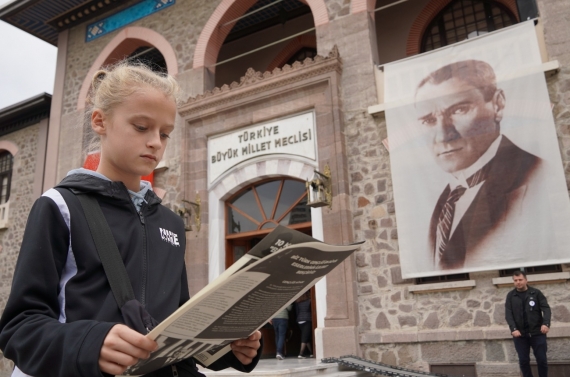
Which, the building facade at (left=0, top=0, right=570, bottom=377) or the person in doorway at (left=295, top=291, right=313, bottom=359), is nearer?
the building facade at (left=0, top=0, right=570, bottom=377)

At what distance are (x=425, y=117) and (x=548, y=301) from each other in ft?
10.5

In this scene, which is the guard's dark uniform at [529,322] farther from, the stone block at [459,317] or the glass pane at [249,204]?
the glass pane at [249,204]

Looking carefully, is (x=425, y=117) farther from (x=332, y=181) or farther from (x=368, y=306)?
(x=368, y=306)

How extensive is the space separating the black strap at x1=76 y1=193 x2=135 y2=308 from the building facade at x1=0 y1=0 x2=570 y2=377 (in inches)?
239

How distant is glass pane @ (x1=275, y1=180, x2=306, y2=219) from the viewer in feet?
30.0

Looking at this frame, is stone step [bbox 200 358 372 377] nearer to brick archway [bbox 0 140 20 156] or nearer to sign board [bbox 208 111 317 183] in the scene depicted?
sign board [bbox 208 111 317 183]

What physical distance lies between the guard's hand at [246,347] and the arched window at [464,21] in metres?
9.70

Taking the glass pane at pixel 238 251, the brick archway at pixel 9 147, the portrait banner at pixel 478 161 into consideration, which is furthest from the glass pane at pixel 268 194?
the brick archway at pixel 9 147

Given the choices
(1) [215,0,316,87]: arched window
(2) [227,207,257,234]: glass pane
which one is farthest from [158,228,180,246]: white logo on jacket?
(1) [215,0,316,87]: arched window

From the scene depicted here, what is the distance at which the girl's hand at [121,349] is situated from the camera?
104 cm

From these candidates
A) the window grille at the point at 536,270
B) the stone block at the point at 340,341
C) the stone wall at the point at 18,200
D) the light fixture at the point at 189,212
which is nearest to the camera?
the window grille at the point at 536,270

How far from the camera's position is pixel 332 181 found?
8.29 m

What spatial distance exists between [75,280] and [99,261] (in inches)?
2.8

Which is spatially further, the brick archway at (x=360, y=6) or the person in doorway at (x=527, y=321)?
the brick archway at (x=360, y=6)
